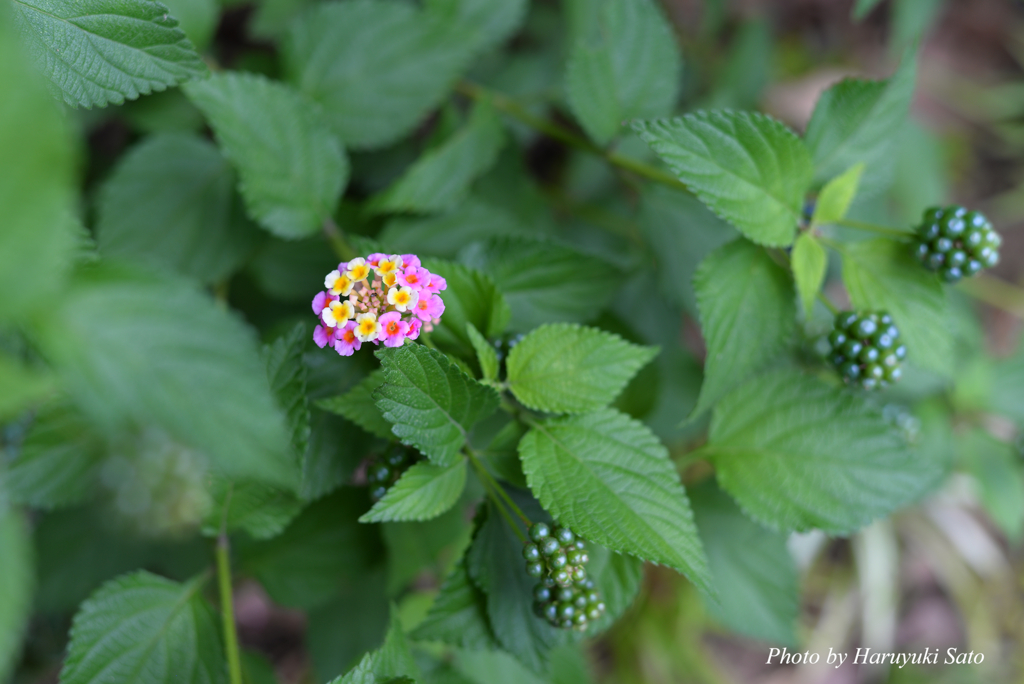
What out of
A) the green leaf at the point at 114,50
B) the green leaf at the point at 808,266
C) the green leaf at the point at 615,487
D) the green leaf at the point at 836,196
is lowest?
the green leaf at the point at 615,487

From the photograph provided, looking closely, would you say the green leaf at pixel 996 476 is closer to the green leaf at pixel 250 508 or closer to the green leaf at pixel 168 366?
the green leaf at pixel 250 508

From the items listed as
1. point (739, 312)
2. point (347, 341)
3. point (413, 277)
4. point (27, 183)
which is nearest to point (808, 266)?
point (739, 312)

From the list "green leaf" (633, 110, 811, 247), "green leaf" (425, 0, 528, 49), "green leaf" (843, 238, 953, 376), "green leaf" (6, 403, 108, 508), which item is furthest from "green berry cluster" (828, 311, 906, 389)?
"green leaf" (6, 403, 108, 508)

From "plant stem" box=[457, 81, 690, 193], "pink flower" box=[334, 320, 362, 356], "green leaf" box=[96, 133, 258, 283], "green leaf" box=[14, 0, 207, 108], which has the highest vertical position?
"green leaf" box=[14, 0, 207, 108]

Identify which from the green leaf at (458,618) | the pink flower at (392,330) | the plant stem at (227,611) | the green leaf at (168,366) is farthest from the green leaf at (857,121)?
the plant stem at (227,611)

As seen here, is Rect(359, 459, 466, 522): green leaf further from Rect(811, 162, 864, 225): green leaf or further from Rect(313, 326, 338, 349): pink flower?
Rect(811, 162, 864, 225): green leaf

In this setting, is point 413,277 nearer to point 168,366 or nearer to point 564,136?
point 168,366
